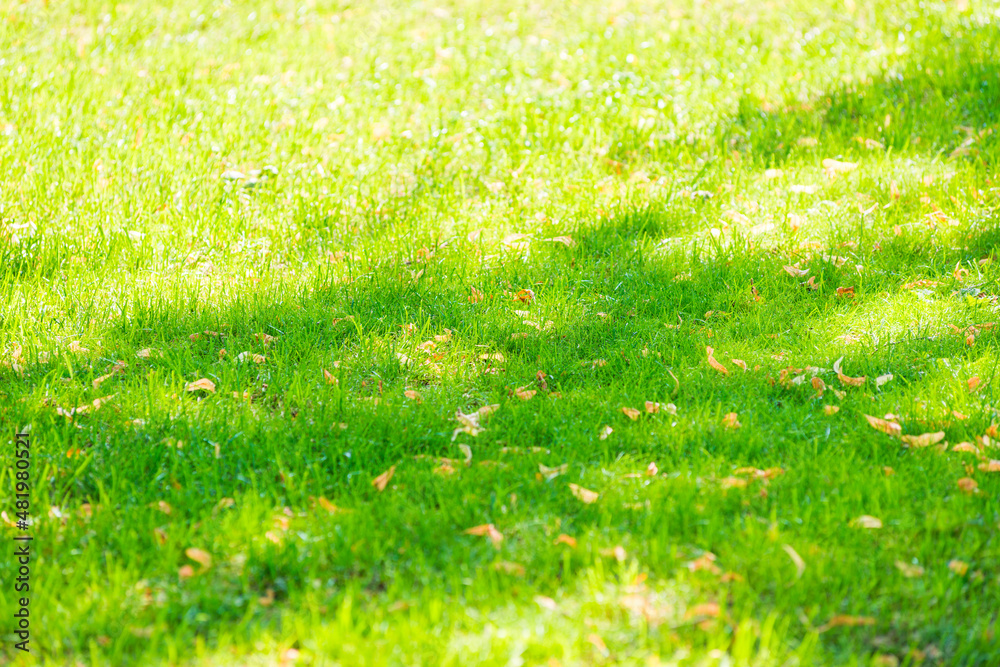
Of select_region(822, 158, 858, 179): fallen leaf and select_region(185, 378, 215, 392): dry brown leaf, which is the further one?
select_region(822, 158, 858, 179): fallen leaf

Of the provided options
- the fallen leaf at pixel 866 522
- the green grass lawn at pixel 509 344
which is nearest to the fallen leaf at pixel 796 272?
the green grass lawn at pixel 509 344

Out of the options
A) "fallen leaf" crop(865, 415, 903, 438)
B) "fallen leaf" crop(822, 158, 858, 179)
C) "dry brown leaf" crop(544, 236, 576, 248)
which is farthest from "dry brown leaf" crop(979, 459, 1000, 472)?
"fallen leaf" crop(822, 158, 858, 179)

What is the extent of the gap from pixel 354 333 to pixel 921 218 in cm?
326

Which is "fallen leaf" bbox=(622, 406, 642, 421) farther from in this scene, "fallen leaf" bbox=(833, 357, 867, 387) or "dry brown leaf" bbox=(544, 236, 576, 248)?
"dry brown leaf" bbox=(544, 236, 576, 248)

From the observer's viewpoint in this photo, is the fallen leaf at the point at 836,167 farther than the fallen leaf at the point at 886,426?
Yes

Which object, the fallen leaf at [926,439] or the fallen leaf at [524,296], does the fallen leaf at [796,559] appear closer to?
the fallen leaf at [926,439]

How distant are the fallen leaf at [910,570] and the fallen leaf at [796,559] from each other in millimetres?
284

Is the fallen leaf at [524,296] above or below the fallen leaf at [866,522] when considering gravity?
above

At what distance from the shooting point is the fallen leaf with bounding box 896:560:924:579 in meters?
2.43

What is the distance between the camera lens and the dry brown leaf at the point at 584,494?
2.77m

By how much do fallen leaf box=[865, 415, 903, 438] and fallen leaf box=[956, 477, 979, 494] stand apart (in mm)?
314

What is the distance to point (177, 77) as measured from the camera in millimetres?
6754

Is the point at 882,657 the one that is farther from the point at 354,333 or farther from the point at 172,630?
the point at 354,333

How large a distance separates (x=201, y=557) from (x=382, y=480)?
0.64m
